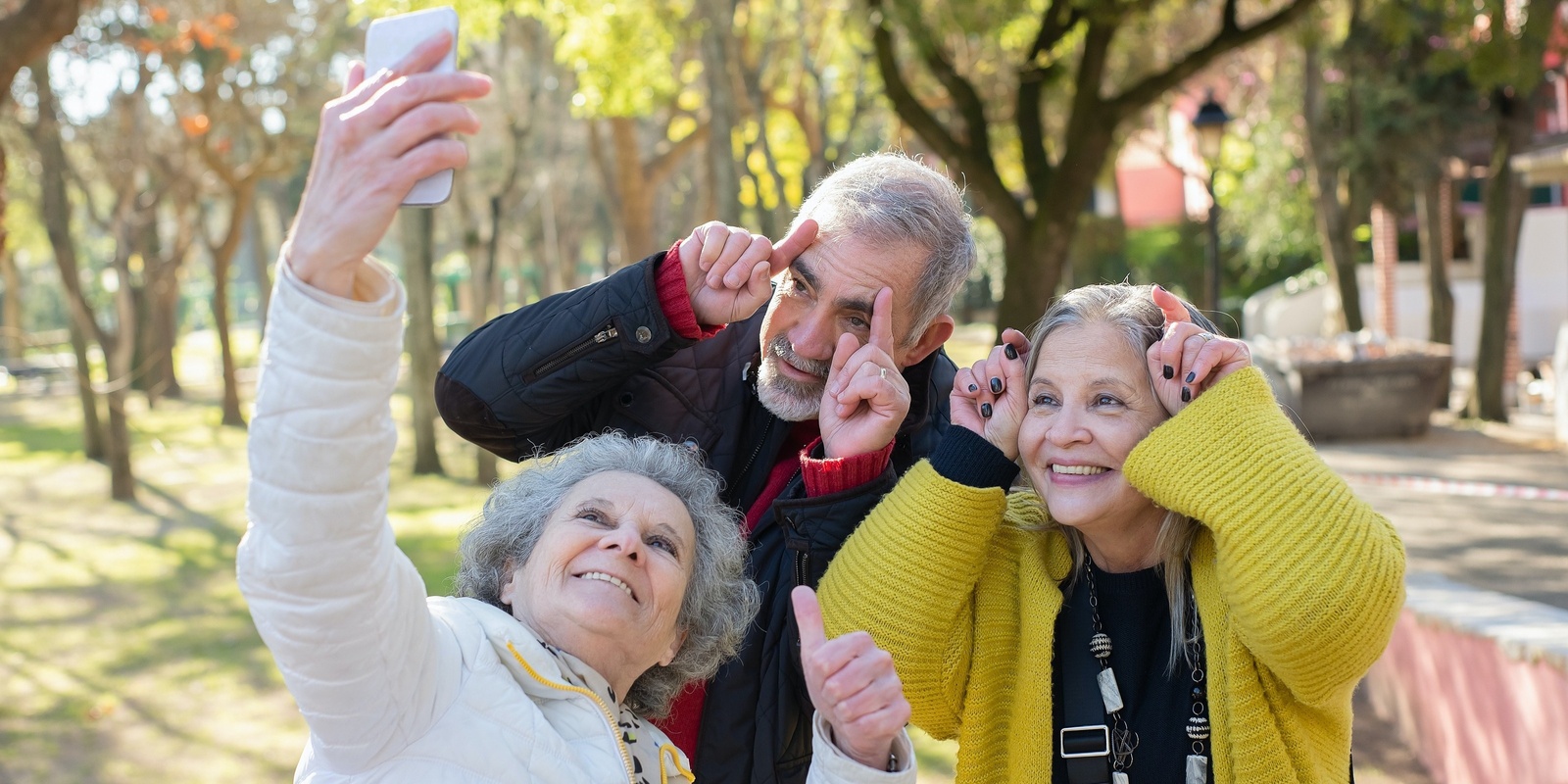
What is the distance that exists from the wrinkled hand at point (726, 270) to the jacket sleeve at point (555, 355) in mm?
84

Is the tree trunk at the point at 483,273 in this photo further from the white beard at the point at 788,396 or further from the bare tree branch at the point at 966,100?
the white beard at the point at 788,396

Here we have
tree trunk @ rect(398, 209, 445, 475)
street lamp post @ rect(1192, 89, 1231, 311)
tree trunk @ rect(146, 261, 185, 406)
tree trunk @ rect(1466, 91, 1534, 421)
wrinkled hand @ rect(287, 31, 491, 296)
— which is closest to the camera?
wrinkled hand @ rect(287, 31, 491, 296)

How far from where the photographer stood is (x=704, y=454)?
9.94 ft

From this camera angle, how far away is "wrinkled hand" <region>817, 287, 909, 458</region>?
2666mm

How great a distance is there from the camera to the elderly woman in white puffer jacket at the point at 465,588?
160 centimetres

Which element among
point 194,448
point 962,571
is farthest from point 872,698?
point 194,448

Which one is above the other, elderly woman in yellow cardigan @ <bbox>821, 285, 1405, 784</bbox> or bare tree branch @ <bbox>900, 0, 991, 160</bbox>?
bare tree branch @ <bbox>900, 0, 991, 160</bbox>

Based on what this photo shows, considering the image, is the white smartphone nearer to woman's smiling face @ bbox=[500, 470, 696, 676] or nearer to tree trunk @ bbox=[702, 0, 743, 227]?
woman's smiling face @ bbox=[500, 470, 696, 676]

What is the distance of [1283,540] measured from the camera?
90.0 inches

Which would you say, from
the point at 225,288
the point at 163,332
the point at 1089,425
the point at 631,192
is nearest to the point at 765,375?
the point at 1089,425

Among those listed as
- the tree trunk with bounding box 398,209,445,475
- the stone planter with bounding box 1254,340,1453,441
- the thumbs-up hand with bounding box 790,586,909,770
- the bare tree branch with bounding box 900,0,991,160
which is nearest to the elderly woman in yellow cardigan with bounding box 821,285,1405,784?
the thumbs-up hand with bounding box 790,586,909,770

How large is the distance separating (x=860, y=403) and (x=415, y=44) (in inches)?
53.5

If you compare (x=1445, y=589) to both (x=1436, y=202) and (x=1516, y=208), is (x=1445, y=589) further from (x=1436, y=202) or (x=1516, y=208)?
(x=1436, y=202)

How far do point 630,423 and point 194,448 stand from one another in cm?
1951
